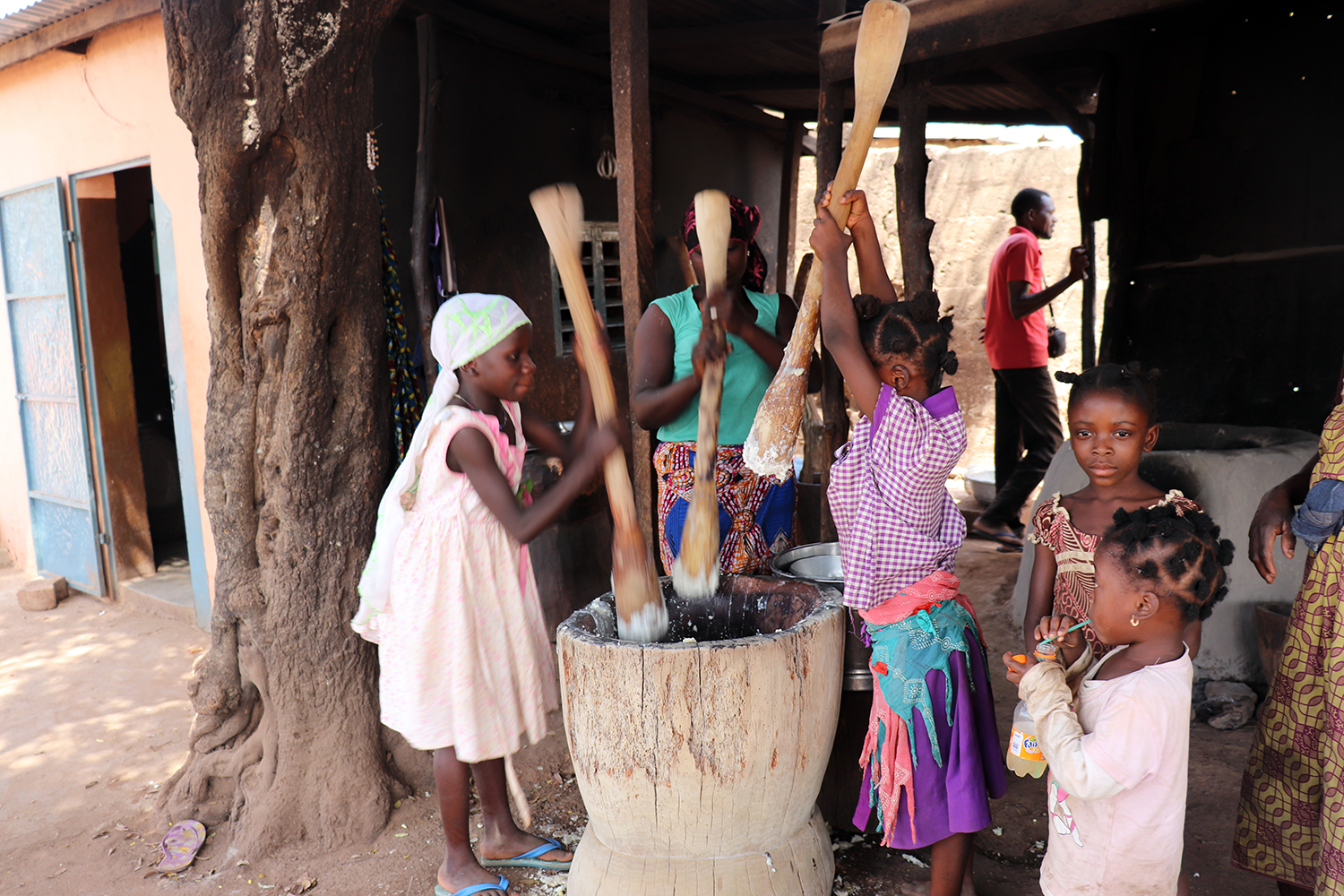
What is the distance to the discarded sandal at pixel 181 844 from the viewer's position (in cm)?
243

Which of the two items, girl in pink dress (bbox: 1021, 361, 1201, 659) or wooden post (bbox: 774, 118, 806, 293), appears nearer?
girl in pink dress (bbox: 1021, 361, 1201, 659)

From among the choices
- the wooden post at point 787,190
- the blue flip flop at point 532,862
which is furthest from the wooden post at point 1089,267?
the blue flip flop at point 532,862

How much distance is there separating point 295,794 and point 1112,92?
5.10 metres

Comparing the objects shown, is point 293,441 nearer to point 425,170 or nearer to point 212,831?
point 212,831

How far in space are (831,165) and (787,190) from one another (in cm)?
367

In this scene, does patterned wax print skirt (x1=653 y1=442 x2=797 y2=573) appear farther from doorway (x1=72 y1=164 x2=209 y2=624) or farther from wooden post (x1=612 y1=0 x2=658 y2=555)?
doorway (x1=72 y1=164 x2=209 y2=624)

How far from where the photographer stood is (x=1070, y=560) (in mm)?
1884

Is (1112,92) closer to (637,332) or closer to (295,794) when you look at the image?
(637,332)

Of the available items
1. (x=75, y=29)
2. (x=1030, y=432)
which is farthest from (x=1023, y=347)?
(x=75, y=29)

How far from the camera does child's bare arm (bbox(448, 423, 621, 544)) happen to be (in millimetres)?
2023

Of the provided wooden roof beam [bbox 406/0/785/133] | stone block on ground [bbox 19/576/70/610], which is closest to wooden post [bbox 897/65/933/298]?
wooden roof beam [bbox 406/0/785/133]

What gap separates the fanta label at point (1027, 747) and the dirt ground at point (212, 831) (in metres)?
0.71

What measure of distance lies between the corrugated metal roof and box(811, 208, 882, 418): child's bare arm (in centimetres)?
378

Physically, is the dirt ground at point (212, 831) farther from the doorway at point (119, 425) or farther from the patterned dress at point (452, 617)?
the doorway at point (119, 425)
